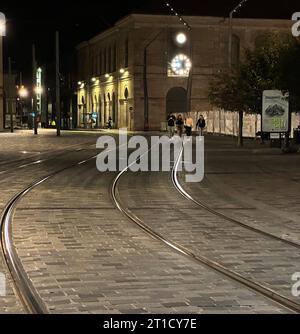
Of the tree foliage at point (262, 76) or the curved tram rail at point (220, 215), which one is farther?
the tree foliage at point (262, 76)

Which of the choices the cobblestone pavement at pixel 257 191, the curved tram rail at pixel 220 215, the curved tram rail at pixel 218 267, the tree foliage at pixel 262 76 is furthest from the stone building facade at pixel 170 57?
the curved tram rail at pixel 218 267

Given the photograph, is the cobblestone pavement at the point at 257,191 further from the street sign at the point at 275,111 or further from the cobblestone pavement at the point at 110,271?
the street sign at the point at 275,111

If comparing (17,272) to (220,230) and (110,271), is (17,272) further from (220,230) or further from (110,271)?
(220,230)

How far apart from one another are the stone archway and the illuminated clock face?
1897mm

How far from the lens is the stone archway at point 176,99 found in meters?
81.2

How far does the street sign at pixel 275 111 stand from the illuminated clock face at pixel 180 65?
5095 cm

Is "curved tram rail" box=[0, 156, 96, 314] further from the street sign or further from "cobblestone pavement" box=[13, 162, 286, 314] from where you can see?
the street sign

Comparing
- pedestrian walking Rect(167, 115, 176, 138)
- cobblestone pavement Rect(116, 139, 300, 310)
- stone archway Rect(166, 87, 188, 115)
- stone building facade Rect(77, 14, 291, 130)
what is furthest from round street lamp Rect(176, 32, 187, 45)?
cobblestone pavement Rect(116, 139, 300, 310)

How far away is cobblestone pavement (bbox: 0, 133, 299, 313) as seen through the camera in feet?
21.8

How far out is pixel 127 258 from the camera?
28.9 feet

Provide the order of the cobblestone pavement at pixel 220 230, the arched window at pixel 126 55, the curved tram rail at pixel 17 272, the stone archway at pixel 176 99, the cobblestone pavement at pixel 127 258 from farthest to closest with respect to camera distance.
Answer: the arched window at pixel 126 55 → the stone archway at pixel 176 99 → the cobblestone pavement at pixel 220 230 → the cobblestone pavement at pixel 127 258 → the curved tram rail at pixel 17 272
